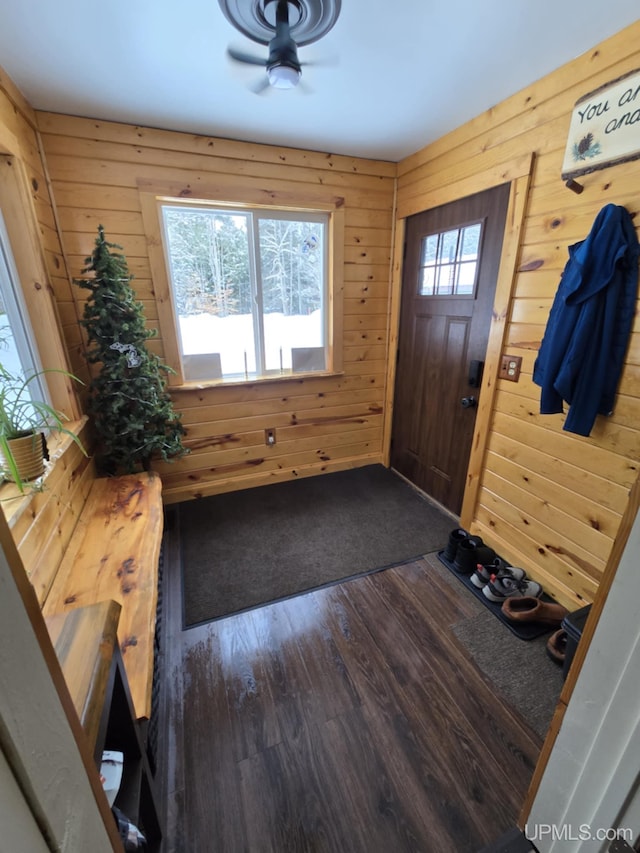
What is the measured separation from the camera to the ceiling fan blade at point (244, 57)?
1.50 metres

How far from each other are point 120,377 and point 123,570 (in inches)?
41.7

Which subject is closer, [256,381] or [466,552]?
[466,552]

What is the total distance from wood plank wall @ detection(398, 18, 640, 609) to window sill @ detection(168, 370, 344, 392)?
1.33 m

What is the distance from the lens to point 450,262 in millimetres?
2365

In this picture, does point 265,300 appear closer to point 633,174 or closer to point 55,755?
point 633,174

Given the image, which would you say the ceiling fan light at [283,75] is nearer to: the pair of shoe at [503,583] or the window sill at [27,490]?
the window sill at [27,490]

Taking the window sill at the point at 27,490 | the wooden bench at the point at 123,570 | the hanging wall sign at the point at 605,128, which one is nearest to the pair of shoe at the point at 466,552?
the wooden bench at the point at 123,570

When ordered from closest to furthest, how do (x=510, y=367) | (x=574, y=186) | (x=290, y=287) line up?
(x=574, y=186)
(x=510, y=367)
(x=290, y=287)

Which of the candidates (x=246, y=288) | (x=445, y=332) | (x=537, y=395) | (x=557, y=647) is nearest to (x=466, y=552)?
(x=557, y=647)

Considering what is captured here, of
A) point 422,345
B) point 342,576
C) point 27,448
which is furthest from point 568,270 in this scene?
point 27,448

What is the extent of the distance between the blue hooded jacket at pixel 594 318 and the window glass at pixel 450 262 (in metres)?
0.70

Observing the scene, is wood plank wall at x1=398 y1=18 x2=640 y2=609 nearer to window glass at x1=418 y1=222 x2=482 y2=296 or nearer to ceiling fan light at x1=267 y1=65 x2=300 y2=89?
window glass at x1=418 y1=222 x2=482 y2=296

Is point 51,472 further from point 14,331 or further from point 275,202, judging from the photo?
point 275,202

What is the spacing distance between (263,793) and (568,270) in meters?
2.27
